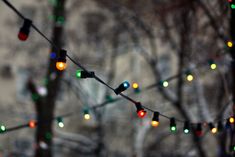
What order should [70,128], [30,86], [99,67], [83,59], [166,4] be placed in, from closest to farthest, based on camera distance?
[30,86], [166,4], [83,59], [99,67], [70,128]

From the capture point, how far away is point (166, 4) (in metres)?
11.0

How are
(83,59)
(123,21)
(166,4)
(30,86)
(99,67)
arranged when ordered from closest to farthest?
(30,86)
(166,4)
(123,21)
(83,59)
(99,67)

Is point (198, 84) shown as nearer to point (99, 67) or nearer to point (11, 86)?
point (99, 67)

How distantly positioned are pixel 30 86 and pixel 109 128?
30.5ft

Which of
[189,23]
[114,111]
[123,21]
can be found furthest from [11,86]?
[189,23]

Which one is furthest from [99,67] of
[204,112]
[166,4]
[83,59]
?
[204,112]

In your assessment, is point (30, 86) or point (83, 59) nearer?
point (30, 86)

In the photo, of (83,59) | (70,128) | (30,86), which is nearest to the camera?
(30,86)

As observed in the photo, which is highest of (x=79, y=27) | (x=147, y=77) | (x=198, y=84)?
(x=79, y=27)

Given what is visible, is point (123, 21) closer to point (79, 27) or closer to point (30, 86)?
point (30, 86)

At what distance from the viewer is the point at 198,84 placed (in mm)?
11070

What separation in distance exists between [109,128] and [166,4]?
904cm

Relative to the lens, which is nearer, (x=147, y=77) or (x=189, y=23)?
(x=189, y=23)

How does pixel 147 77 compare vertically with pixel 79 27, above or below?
below
